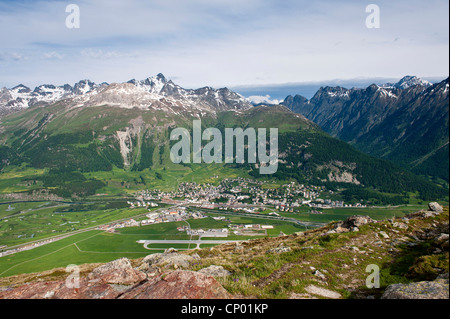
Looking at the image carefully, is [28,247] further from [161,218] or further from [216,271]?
[216,271]

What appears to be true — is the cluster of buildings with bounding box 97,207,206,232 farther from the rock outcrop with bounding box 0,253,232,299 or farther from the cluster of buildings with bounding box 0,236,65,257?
the rock outcrop with bounding box 0,253,232,299

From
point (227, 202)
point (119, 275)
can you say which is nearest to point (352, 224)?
point (119, 275)

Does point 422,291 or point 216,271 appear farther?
point 216,271

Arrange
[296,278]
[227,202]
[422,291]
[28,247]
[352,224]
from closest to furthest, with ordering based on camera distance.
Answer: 1. [422,291]
2. [296,278]
3. [352,224]
4. [28,247]
5. [227,202]

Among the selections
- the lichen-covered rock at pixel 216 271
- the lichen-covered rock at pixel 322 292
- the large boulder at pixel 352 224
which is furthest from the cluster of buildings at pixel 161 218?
the lichen-covered rock at pixel 322 292

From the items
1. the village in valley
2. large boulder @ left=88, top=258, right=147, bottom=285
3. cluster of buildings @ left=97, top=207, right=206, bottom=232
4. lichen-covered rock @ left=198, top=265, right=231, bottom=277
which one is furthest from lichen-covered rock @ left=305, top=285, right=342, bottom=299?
cluster of buildings @ left=97, top=207, right=206, bottom=232

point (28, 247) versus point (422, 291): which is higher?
point (422, 291)
